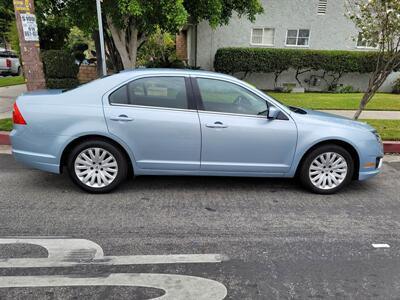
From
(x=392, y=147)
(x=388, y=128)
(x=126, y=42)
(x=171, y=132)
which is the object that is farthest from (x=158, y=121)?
(x=126, y=42)

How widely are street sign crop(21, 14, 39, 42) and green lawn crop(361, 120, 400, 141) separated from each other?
277 inches

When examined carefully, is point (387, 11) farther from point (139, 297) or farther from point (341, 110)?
point (139, 297)

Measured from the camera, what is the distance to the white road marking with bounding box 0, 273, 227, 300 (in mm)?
2693

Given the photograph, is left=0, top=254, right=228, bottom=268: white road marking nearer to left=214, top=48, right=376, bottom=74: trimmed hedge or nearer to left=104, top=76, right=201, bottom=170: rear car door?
left=104, top=76, right=201, bottom=170: rear car door

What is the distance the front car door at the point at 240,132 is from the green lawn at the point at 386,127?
12.2 feet

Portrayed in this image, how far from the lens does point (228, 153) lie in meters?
4.47

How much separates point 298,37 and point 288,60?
5.07 ft

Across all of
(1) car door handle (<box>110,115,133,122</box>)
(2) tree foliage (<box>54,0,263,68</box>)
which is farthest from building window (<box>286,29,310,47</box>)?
(1) car door handle (<box>110,115,133,122</box>)

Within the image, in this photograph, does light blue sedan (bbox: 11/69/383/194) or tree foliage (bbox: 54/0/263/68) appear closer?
light blue sedan (bbox: 11/69/383/194)

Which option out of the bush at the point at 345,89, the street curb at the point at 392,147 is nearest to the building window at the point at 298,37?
the bush at the point at 345,89

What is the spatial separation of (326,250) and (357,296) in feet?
2.20

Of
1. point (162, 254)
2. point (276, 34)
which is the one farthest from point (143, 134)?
point (276, 34)

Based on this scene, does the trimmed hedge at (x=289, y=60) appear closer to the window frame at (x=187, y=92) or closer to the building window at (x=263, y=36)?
the building window at (x=263, y=36)

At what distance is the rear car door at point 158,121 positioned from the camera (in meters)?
4.32
